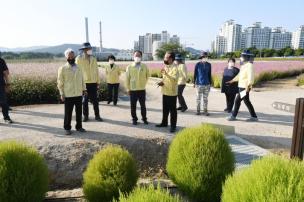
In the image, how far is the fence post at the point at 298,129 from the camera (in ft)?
12.6

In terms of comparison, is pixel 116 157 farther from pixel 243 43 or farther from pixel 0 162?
pixel 243 43

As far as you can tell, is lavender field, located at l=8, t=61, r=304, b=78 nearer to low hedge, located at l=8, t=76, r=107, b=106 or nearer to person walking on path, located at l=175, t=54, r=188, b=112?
low hedge, located at l=8, t=76, r=107, b=106

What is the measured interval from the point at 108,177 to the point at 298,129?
2.61 m

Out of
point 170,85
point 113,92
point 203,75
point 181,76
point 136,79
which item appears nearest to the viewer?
point 170,85

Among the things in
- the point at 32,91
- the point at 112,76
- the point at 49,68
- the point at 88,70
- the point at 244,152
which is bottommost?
the point at 244,152

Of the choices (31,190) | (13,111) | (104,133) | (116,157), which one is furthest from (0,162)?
(13,111)

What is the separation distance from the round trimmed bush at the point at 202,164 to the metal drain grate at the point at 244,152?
1.60 meters

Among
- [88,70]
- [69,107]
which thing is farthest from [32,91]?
[69,107]

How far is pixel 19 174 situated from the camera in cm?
335

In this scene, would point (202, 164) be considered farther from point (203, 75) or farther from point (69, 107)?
point (203, 75)

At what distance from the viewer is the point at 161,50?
8275cm

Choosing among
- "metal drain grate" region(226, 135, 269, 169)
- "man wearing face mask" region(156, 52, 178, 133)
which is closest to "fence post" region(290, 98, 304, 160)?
"metal drain grate" region(226, 135, 269, 169)

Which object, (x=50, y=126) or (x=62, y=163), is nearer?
(x=62, y=163)

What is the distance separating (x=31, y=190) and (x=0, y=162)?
1.62 feet
